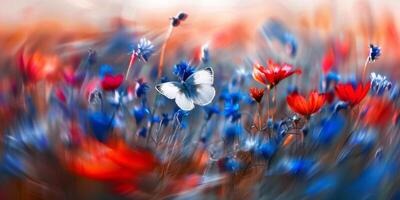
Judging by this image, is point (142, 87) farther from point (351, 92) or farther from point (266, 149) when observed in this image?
point (351, 92)

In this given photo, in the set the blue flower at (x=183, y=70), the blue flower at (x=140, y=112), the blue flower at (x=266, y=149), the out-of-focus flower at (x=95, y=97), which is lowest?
the blue flower at (x=266, y=149)

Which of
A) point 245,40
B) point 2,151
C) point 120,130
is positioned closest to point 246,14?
point 245,40

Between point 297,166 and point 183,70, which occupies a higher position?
point 183,70

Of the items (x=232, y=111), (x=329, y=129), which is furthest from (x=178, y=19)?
(x=329, y=129)

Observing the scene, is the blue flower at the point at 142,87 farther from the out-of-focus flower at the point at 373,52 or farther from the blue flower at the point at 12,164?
the out-of-focus flower at the point at 373,52

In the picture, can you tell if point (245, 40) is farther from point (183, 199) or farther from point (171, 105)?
point (183, 199)

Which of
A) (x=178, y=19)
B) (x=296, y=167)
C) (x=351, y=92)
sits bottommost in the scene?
(x=296, y=167)

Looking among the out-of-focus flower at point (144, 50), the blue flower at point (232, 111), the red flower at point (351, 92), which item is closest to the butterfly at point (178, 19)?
the out-of-focus flower at point (144, 50)

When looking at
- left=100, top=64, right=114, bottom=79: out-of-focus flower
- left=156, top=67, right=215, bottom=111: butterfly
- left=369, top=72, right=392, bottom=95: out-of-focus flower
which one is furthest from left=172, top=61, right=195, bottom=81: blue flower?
left=369, top=72, right=392, bottom=95: out-of-focus flower
